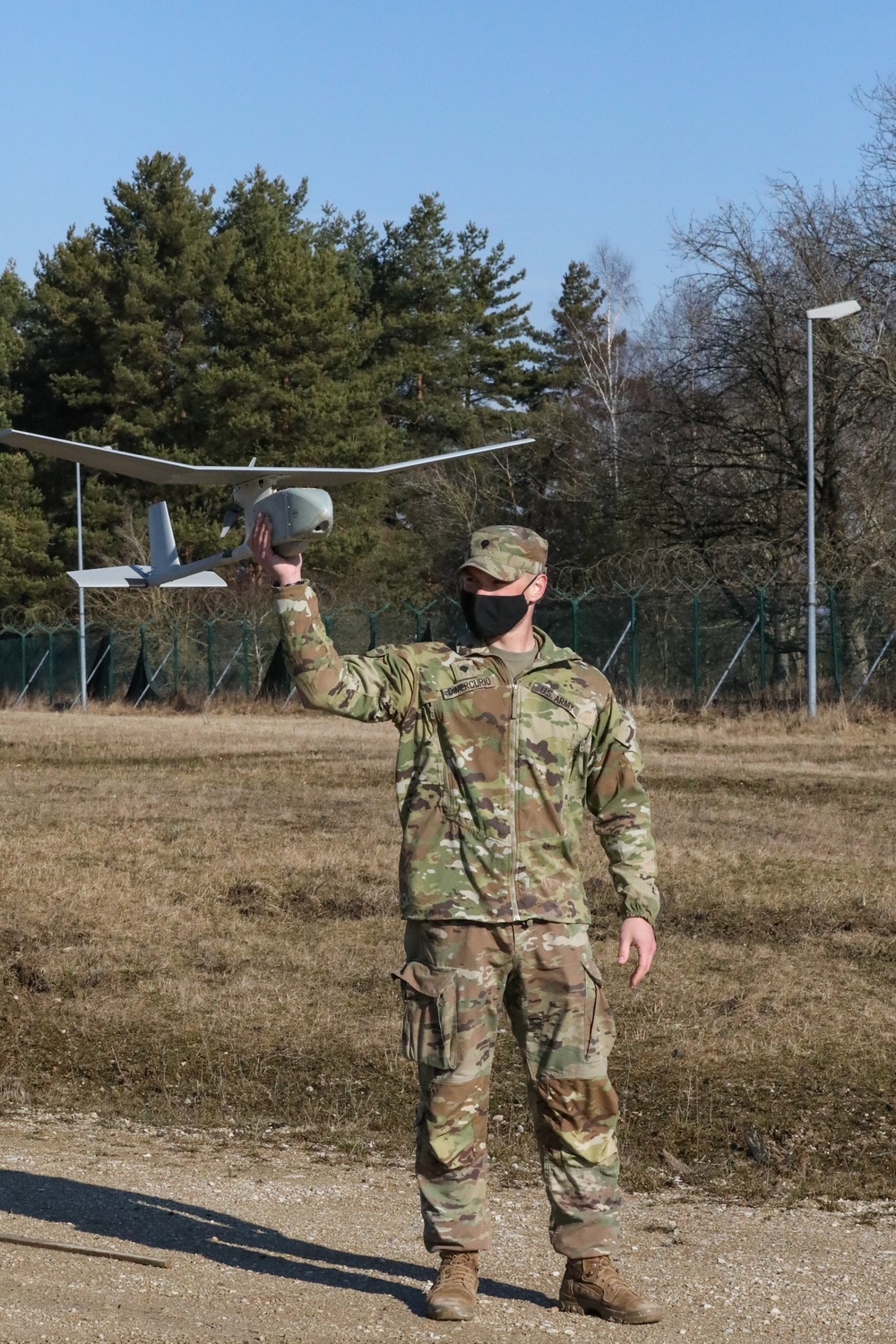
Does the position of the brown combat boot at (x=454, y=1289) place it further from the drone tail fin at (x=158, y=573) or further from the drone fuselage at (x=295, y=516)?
the drone tail fin at (x=158, y=573)

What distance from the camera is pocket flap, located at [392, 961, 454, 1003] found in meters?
4.25

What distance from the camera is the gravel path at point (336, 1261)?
13.7 feet

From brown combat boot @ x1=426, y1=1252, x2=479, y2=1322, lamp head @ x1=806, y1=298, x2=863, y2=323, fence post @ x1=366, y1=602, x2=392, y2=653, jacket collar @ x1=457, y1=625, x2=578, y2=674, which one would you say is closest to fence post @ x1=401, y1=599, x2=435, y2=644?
fence post @ x1=366, y1=602, x2=392, y2=653

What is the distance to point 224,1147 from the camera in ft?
20.6

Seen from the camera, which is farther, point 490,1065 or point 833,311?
point 833,311

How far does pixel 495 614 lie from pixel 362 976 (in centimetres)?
547

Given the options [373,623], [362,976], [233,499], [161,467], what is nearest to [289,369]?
[373,623]

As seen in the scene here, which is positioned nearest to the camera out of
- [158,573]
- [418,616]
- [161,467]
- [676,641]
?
[161,467]

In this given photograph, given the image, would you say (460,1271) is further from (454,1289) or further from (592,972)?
(592,972)

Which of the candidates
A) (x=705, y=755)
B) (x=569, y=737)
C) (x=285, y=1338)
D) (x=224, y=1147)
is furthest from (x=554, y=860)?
(x=705, y=755)

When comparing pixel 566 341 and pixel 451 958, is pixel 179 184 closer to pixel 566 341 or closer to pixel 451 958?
pixel 566 341

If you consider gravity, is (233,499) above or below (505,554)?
above

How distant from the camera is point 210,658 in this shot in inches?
1531

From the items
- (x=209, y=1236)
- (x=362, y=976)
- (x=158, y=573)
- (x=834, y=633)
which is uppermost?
(x=158, y=573)
